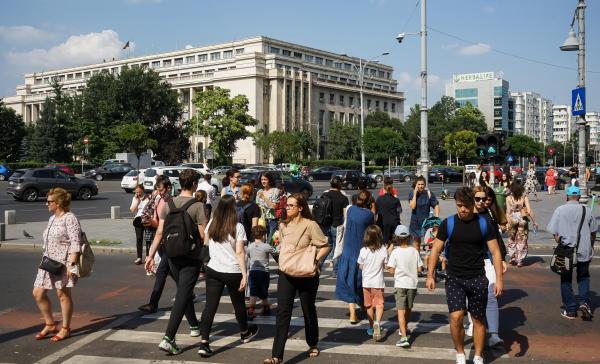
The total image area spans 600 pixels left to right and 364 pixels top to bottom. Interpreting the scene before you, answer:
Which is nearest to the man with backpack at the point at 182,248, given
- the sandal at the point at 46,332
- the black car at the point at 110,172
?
the sandal at the point at 46,332

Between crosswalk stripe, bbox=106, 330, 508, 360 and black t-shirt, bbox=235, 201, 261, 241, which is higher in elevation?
black t-shirt, bbox=235, 201, 261, 241

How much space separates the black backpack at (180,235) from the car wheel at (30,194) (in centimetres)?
2591

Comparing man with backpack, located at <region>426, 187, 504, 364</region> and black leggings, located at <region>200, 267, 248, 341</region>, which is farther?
black leggings, located at <region>200, 267, 248, 341</region>

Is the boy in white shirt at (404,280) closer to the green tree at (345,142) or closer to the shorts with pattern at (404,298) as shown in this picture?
the shorts with pattern at (404,298)

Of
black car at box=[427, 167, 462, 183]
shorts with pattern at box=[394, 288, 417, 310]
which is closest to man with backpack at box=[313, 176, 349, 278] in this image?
shorts with pattern at box=[394, 288, 417, 310]

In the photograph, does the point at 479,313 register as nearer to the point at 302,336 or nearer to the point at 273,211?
the point at 302,336

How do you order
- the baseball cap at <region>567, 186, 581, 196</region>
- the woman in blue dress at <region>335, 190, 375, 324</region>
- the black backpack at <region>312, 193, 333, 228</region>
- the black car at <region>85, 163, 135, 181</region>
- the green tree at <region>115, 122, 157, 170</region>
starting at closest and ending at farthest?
the woman in blue dress at <region>335, 190, 375, 324</region> < the baseball cap at <region>567, 186, 581, 196</region> < the black backpack at <region>312, 193, 333, 228</region> < the black car at <region>85, 163, 135, 181</region> < the green tree at <region>115, 122, 157, 170</region>

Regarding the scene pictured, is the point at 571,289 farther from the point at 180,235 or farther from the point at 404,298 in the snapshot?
the point at 180,235

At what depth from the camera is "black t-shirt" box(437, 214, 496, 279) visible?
5.55m

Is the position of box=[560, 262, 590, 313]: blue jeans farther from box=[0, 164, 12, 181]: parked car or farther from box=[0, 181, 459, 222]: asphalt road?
box=[0, 164, 12, 181]: parked car

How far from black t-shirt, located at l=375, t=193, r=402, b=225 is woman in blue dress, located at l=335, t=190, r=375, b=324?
2.75m

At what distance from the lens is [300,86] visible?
9744 centimetres

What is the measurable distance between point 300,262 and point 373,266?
1.42 m

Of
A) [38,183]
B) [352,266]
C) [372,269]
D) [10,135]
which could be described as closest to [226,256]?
[372,269]
